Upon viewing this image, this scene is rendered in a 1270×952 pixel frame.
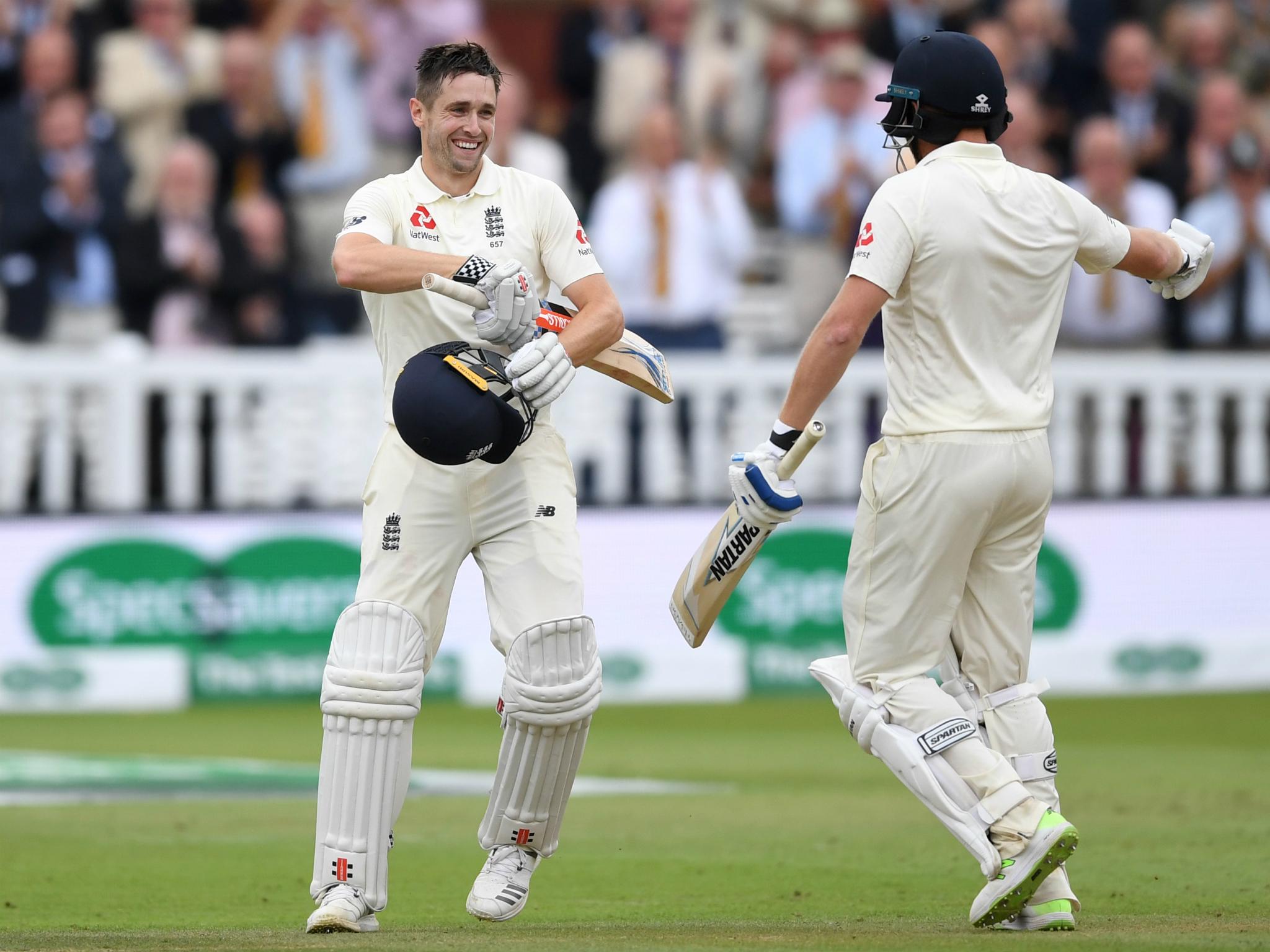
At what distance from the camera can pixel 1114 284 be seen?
38.2 feet

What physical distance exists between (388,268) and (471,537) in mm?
719

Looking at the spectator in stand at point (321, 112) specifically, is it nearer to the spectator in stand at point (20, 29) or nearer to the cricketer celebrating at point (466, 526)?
the spectator in stand at point (20, 29)

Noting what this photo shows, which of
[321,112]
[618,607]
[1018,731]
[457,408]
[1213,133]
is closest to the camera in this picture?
[457,408]

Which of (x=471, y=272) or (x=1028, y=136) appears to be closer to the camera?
(x=471, y=272)

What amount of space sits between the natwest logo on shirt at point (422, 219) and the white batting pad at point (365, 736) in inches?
37.0

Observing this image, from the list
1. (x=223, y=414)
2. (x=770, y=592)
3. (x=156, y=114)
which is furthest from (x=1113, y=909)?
(x=156, y=114)

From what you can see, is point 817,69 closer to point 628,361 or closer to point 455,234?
point 628,361

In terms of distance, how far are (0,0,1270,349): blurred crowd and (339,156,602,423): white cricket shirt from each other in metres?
5.67

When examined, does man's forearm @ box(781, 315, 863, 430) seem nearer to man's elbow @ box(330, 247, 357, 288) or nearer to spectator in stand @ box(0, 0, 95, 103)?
man's elbow @ box(330, 247, 357, 288)

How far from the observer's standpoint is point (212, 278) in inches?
446

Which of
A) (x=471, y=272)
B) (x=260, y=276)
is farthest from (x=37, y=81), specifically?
(x=471, y=272)

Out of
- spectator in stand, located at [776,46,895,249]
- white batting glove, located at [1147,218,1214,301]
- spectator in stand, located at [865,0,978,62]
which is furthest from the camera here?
spectator in stand, located at [865,0,978,62]

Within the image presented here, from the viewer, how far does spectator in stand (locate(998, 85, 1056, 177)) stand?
11.7m

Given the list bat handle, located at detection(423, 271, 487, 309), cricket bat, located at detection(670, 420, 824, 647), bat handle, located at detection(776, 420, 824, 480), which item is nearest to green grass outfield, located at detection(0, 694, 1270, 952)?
cricket bat, located at detection(670, 420, 824, 647)
